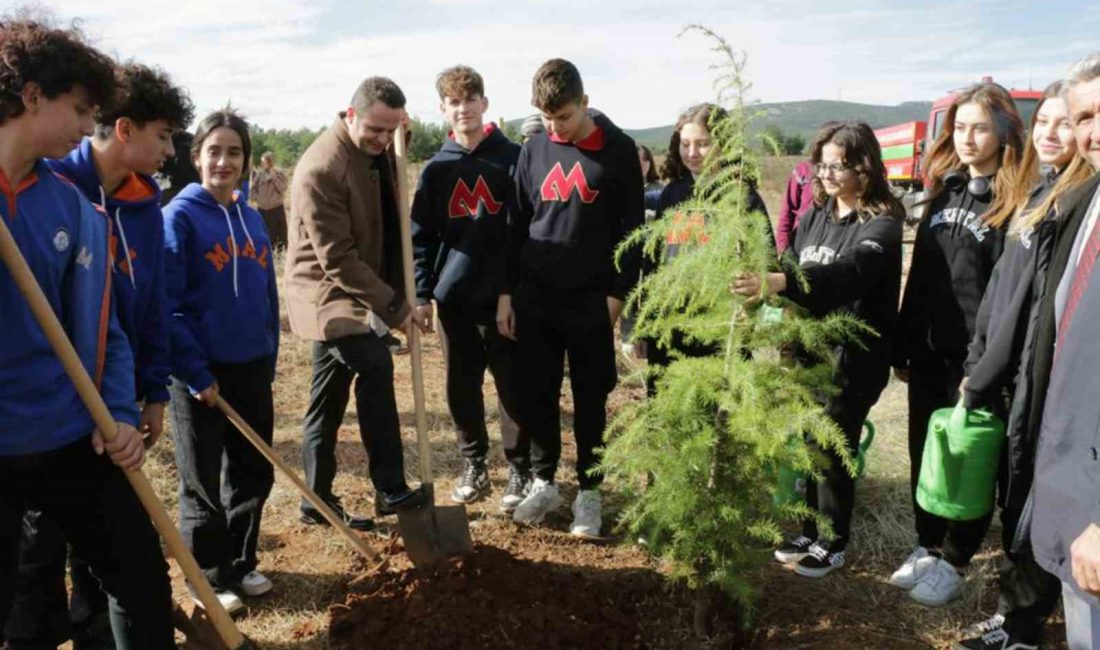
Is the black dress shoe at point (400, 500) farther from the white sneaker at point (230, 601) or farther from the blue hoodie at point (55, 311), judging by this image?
the blue hoodie at point (55, 311)

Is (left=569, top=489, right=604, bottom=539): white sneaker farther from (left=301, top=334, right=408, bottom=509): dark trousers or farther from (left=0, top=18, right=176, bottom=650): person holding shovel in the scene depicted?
(left=0, top=18, right=176, bottom=650): person holding shovel

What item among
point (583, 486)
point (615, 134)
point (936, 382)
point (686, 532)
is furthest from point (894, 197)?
point (583, 486)

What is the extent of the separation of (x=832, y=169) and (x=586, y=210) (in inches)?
46.0

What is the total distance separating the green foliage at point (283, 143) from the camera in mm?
41812

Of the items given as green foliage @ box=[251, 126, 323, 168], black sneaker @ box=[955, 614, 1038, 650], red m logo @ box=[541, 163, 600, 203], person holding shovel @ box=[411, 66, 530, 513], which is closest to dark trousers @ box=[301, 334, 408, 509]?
person holding shovel @ box=[411, 66, 530, 513]

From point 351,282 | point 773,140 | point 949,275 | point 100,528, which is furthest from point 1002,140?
point 100,528

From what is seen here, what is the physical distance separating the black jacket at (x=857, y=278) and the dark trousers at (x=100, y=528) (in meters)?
2.50

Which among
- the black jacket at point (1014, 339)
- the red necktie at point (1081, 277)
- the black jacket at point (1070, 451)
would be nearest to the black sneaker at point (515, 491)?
the black jacket at point (1014, 339)

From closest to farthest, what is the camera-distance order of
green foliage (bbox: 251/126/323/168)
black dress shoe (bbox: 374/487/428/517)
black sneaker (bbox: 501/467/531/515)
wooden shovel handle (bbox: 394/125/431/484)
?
1. black dress shoe (bbox: 374/487/428/517)
2. wooden shovel handle (bbox: 394/125/431/484)
3. black sneaker (bbox: 501/467/531/515)
4. green foliage (bbox: 251/126/323/168)

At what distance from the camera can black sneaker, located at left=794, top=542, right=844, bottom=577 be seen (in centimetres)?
378

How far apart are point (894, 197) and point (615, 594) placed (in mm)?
2155

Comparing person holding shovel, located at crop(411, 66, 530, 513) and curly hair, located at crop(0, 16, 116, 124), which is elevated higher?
curly hair, located at crop(0, 16, 116, 124)

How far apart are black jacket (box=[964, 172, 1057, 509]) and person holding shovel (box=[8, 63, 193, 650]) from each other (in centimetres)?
294

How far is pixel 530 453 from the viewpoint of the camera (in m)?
4.89
